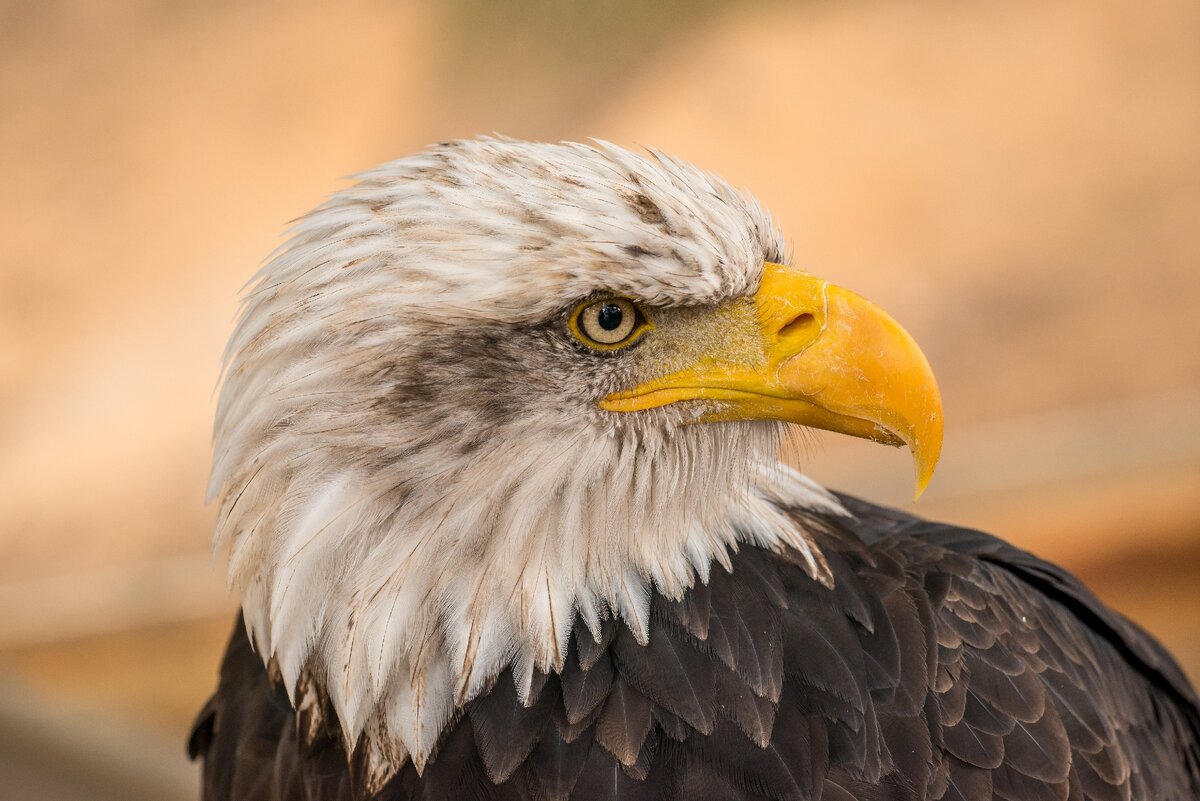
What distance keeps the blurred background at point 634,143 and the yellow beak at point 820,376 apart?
2617mm

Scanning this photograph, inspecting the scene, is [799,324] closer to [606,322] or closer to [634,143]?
[606,322]

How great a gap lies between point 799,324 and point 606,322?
0.90 ft

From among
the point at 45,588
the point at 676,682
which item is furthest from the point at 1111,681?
the point at 45,588

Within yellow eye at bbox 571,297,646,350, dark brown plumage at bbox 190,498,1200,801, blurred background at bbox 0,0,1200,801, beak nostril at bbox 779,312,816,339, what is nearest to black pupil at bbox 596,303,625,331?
yellow eye at bbox 571,297,646,350

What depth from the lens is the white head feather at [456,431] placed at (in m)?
1.68

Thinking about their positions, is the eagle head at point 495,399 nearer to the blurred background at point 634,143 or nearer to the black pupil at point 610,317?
the black pupil at point 610,317

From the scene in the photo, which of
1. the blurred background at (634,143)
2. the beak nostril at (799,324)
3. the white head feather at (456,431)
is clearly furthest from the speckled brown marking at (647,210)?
the blurred background at (634,143)

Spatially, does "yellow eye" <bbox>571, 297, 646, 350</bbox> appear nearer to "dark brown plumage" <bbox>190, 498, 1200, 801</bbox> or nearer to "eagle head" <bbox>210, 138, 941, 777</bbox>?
"eagle head" <bbox>210, 138, 941, 777</bbox>

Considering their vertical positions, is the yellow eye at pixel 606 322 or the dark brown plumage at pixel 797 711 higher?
the yellow eye at pixel 606 322

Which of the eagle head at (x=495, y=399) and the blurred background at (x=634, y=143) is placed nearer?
the eagle head at (x=495, y=399)

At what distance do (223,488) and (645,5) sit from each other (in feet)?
21.7

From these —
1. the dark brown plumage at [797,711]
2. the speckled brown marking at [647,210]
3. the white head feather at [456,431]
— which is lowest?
the dark brown plumage at [797,711]

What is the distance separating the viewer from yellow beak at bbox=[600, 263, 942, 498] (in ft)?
5.66

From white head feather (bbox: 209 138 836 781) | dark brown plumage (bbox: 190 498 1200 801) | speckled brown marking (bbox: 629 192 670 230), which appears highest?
speckled brown marking (bbox: 629 192 670 230)
